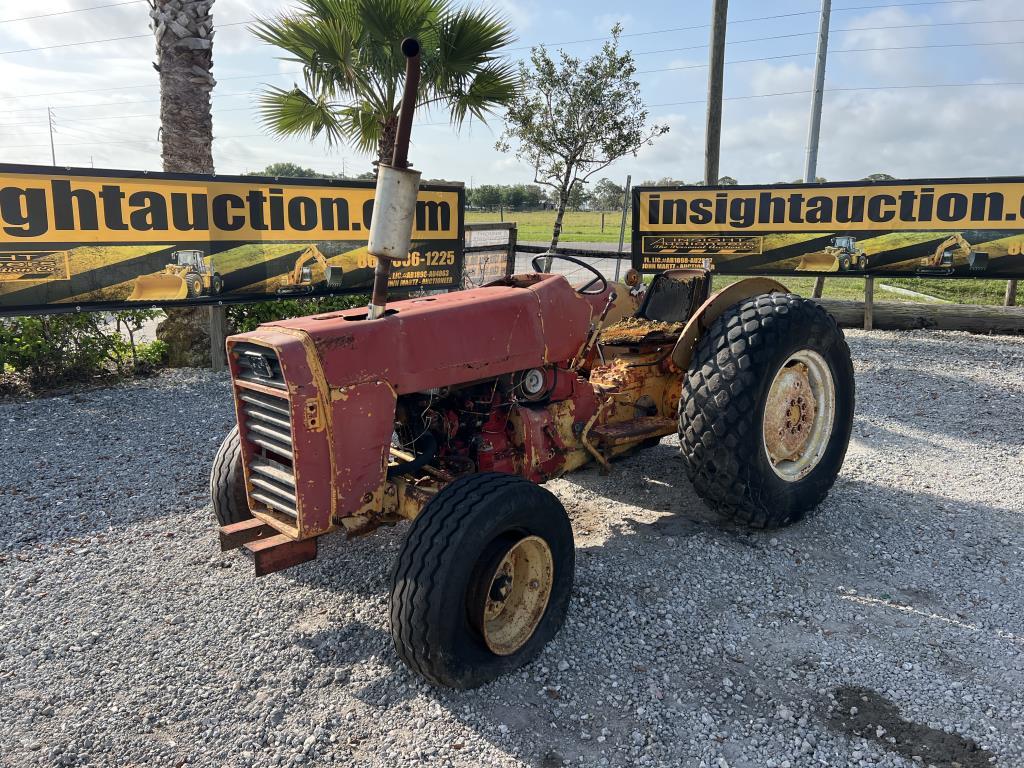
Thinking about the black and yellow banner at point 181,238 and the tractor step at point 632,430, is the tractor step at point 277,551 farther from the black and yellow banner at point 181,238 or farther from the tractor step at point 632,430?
the black and yellow banner at point 181,238

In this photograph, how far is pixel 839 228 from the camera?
9.31 m

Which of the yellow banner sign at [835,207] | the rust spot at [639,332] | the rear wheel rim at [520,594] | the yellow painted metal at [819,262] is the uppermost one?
the yellow banner sign at [835,207]

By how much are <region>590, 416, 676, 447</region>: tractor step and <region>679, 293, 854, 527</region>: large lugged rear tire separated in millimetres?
298

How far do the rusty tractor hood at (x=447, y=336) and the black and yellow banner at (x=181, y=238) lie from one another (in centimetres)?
385

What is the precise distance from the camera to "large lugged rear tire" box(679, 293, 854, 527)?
380 centimetres

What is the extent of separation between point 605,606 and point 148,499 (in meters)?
3.18

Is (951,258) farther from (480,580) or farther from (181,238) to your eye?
(181,238)

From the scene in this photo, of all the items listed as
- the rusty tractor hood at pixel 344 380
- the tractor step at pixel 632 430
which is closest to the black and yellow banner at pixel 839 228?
the tractor step at pixel 632 430

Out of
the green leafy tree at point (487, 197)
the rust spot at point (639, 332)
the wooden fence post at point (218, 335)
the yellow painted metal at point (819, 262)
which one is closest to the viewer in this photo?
the rust spot at point (639, 332)

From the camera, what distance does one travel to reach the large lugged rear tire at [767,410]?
3805mm

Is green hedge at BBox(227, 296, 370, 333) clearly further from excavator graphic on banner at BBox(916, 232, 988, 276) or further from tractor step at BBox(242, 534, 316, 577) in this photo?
excavator graphic on banner at BBox(916, 232, 988, 276)

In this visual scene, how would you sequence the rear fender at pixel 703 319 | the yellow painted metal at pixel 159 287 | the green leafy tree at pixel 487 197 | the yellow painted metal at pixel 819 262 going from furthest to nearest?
the green leafy tree at pixel 487 197
the yellow painted metal at pixel 819 262
the yellow painted metal at pixel 159 287
the rear fender at pixel 703 319

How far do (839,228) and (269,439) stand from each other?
842 centimetres

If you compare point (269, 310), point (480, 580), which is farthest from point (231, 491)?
point (269, 310)
